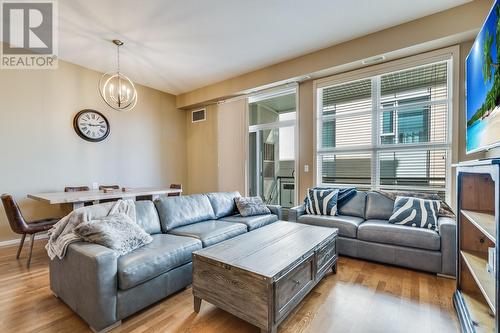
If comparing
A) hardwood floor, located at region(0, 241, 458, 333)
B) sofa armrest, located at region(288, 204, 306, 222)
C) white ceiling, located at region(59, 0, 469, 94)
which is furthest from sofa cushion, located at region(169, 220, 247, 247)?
white ceiling, located at region(59, 0, 469, 94)

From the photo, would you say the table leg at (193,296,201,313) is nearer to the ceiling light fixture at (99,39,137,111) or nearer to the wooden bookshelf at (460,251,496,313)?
the wooden bookshelf at (460,251,496,313)

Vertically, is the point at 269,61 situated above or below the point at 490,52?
above

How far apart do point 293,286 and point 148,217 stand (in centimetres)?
172

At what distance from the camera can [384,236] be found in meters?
2.78

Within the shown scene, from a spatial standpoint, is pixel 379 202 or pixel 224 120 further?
pixel 224 120

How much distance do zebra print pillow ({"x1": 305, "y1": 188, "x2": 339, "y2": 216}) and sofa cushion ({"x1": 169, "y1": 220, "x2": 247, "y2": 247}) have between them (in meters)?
1.16

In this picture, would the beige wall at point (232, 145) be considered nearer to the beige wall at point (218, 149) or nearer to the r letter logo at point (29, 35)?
the beige wall at point (218, 149)

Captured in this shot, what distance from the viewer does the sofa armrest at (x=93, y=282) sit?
165 centimetres

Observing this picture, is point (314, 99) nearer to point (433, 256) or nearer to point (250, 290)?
point (433, 256)

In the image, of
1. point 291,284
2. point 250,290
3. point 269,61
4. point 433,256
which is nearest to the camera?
point 250,290

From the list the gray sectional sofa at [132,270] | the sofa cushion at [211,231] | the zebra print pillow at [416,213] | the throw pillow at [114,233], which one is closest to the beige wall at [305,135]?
the zebra print pillow at [416,213]

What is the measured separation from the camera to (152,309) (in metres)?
1.97

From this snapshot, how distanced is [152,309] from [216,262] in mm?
771

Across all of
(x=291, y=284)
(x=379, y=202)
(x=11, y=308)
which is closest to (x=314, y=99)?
(x=379, y=202)
